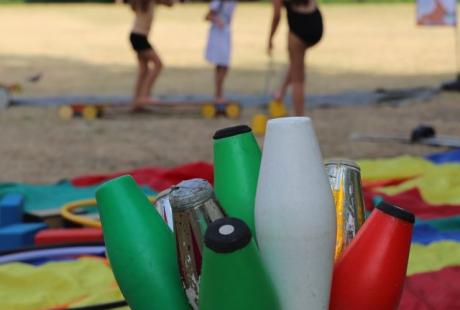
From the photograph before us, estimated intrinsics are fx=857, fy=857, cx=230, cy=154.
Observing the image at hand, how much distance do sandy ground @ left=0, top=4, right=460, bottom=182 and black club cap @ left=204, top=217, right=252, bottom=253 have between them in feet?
11.3

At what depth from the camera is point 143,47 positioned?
7238mm

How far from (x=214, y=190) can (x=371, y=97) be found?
21.3 ft

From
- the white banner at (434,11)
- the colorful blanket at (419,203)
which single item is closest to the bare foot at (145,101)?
the colorful blanket at (419,203)

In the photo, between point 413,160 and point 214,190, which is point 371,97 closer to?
point 413,160

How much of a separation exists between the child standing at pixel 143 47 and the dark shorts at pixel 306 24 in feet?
6.02

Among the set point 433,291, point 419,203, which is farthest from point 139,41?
point 433,291

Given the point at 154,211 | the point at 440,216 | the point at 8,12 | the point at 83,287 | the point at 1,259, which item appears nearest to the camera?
the point at 154,211

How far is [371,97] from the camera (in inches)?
312

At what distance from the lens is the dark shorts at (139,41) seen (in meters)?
7.17

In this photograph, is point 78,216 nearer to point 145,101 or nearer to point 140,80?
point 145,101

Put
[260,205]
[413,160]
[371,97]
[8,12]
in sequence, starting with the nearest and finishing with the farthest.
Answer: [260,205] → [413,160] → [371,97] → [8,12]

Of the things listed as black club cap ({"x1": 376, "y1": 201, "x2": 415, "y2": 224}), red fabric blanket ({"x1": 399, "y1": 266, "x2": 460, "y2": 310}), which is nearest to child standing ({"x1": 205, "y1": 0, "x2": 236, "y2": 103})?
red fabric blanket ({"x1": 399, "y1": 266, "x2": 460, "y2": 310})

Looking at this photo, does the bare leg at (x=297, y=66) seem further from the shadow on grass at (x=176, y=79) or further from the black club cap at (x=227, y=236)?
the black club cap at (x=227, y=236)

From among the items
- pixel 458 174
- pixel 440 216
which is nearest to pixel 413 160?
pixel 458 174
